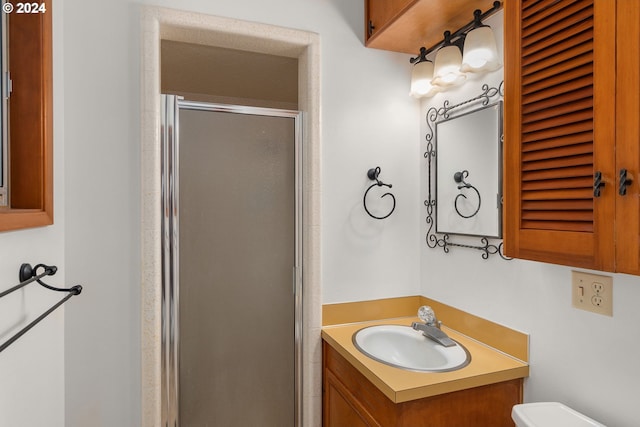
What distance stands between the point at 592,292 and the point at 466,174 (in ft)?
2.22

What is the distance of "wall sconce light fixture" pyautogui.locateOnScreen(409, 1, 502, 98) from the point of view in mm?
1428

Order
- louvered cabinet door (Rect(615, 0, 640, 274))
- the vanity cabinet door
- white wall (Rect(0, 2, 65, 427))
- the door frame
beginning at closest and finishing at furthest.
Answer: louvered cabinet door (Rect(615, 0, 640, 274)) < white wall (Rect(0, 2, 65, 427)) < the vanity cabinet door < the door frame

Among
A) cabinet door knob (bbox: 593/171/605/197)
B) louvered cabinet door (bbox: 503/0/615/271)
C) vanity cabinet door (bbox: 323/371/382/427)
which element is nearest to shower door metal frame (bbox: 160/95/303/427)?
vanity cabinet door (bbox: 323/371/382/427)

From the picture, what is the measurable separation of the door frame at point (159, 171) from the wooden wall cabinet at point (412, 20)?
0.31 m

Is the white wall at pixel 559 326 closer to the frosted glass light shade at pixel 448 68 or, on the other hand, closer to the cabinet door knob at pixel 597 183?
the frosted glass light shade at pixel 448 68

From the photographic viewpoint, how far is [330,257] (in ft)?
5.96

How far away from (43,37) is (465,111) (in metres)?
1.62

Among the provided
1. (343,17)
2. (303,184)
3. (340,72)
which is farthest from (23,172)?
(343,17)

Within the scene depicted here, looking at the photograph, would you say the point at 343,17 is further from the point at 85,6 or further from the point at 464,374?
the point at 464,374

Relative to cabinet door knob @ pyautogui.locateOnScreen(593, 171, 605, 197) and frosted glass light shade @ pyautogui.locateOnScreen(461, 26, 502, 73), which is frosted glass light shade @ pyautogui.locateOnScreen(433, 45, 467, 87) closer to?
frosted glass light shade @ pyautogui.locateOnScreen(461, 26, 502, 73)

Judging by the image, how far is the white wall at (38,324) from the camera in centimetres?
93

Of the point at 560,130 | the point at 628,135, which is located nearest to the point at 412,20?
the point at 560,130

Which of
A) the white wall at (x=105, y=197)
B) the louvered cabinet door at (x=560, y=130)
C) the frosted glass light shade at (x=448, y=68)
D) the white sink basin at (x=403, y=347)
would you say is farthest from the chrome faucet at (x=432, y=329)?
the white wall at (x=105, y=197)

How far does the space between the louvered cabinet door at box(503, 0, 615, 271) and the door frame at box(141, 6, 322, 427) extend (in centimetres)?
90
